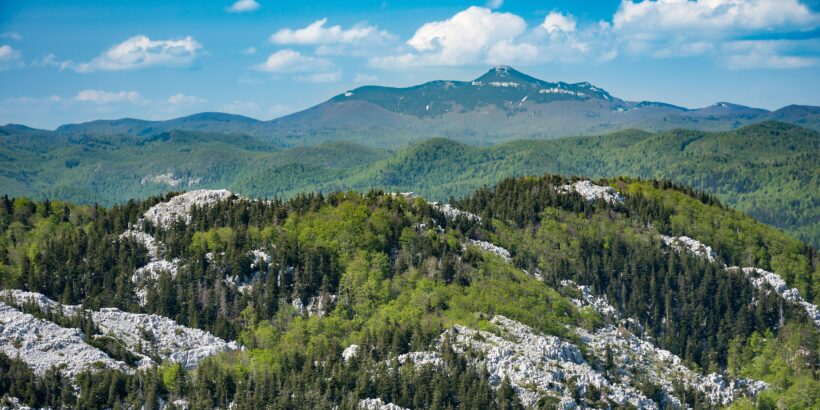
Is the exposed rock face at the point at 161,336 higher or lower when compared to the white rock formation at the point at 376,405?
higher

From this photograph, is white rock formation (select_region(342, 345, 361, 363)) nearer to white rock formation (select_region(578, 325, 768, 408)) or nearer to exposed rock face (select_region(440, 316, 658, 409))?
exposed rock face (select_region(440, 316, 658, 409))

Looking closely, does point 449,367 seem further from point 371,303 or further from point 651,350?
point 651,350

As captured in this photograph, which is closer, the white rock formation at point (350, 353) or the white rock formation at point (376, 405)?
the white rock formation at point (376, 405)

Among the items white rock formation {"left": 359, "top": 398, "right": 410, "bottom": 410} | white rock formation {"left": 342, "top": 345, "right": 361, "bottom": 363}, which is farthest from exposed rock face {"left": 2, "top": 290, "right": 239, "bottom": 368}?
white rock formation {"left": 359, "top": 398, "right": 410, "bottom": 410}

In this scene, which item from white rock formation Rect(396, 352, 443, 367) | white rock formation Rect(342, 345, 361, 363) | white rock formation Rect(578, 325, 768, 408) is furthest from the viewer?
white rock formation Rect(578, 325, 768, 408)

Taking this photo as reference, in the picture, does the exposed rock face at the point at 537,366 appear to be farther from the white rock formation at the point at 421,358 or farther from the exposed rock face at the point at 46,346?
the exposed rock face at the point at 46,346

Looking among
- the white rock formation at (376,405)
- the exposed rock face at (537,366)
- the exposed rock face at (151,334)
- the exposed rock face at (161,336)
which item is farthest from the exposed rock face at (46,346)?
the exposed rock face at (537,366)
